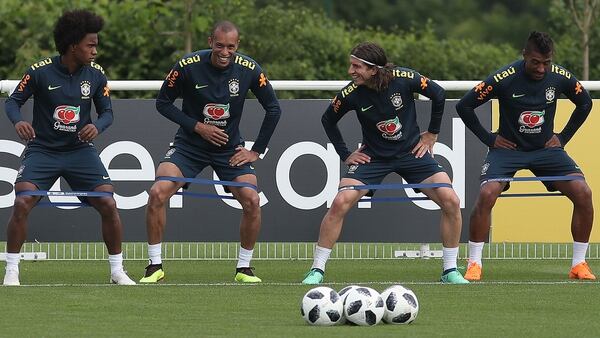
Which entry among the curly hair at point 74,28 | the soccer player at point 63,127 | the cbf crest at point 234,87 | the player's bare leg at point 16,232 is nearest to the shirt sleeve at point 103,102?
the soccer player at point 63,127

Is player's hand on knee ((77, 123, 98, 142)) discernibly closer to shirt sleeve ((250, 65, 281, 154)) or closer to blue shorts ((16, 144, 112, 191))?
blue shorts ((16, 144, 112, 191))

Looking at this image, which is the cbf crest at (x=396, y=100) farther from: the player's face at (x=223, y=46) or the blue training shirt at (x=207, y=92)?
the player's face at (x=223, y=46)

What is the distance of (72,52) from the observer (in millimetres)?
13797

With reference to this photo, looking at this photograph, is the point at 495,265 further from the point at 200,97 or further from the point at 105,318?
the point at 105,318

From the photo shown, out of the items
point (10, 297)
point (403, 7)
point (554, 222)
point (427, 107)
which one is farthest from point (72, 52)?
point (403, 7)

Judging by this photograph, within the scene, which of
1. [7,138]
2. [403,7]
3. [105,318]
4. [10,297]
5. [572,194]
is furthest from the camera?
[403,7]

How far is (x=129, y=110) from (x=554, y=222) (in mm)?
4189

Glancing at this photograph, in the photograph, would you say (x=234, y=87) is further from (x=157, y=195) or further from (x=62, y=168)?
(x=62, y=168)

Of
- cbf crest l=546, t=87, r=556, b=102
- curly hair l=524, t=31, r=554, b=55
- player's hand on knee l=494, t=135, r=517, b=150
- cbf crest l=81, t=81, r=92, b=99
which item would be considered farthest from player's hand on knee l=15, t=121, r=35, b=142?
cbf crest l=546, t=87, r=556, b=102

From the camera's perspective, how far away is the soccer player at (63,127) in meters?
13.7

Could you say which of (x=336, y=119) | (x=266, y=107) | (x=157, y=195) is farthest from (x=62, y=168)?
(x=336, y=119)

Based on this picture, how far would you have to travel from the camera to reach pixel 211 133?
14.3 metres

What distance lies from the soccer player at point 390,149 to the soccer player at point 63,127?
1831 mm

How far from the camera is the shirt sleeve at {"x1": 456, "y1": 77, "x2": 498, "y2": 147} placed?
48.0ft
